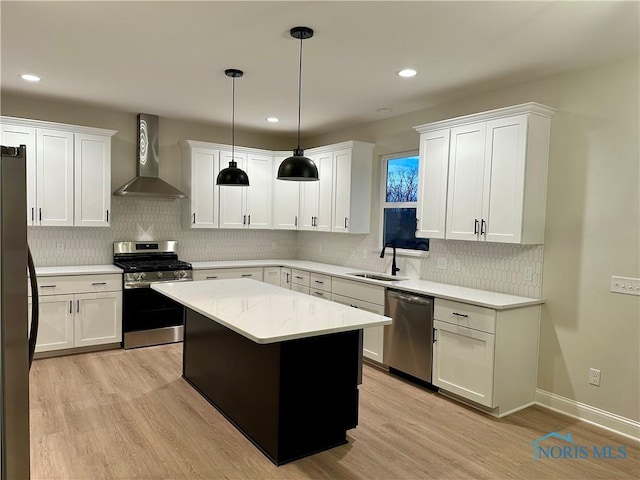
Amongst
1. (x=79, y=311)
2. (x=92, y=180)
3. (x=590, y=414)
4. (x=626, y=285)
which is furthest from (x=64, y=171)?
(x=590, y=414)

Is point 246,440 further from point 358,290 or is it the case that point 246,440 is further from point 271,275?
point 271,275

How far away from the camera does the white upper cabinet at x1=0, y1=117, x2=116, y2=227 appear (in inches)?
181

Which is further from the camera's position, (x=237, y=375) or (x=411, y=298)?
(x=411, y=298)

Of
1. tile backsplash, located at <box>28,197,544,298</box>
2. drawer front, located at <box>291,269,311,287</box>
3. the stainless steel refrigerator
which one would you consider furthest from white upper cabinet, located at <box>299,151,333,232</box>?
the stainless steel refrigerator

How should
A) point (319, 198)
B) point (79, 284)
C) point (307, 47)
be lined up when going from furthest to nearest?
1. point (319, 198)
2. point (79, 284)
3. point (307, 47)

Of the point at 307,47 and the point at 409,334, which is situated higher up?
the point at 307,47

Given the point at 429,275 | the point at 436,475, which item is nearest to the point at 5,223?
the point at 436,475

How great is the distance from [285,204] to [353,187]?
1291mm

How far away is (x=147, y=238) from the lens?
223 inches

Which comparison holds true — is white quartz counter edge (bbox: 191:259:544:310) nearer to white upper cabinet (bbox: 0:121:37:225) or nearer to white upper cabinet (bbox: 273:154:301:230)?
white upper cabinet (bbox: 273:154:301:230)

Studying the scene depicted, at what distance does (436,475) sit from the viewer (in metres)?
2.66

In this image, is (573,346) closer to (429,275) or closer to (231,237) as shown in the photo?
(429,275)

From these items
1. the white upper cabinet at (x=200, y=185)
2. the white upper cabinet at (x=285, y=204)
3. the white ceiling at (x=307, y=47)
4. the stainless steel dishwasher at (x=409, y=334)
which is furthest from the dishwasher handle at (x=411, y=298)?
the white upper cabinet at (x=200, y=185)

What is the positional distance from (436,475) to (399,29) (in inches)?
108
